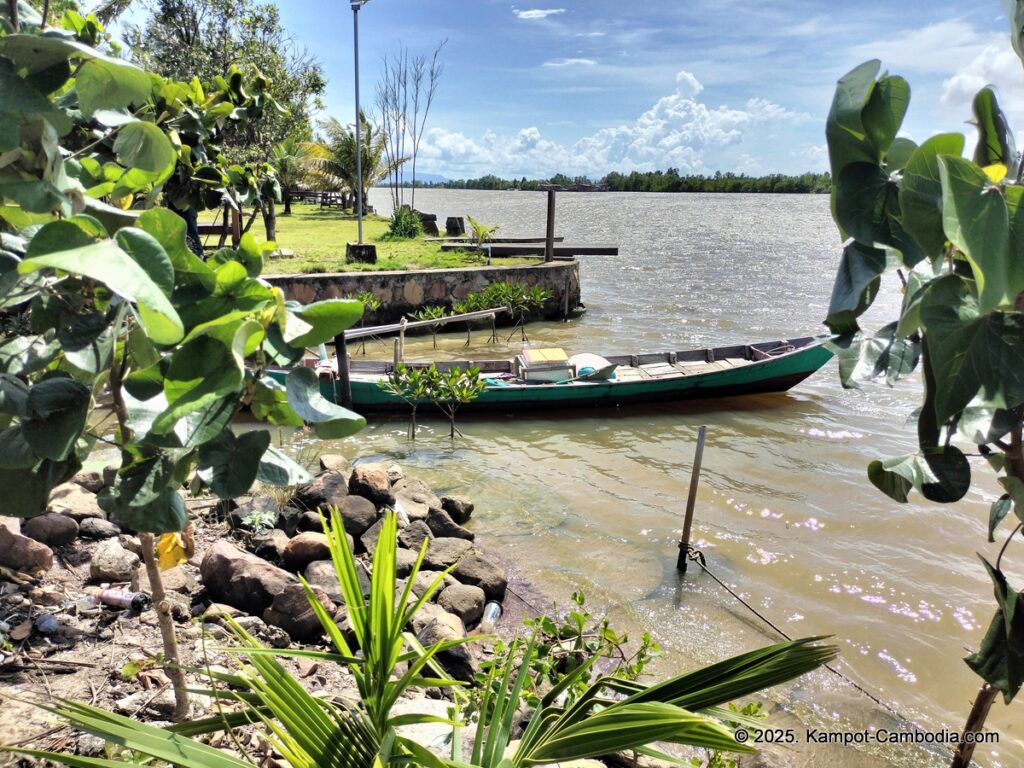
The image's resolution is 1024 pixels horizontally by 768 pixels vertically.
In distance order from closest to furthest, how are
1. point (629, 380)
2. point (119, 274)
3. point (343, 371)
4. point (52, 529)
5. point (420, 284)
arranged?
point (119, 274) → point (52, 529) → point (343, 371) → point (629, 380) → point (420, 284)

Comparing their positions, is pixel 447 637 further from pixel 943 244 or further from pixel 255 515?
pixel 943 244

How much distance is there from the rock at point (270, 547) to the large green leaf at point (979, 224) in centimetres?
483

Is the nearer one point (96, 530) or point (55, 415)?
point (55, 415)

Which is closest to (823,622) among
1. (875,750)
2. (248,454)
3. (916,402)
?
(875,750)

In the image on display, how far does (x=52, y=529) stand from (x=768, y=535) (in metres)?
6.48

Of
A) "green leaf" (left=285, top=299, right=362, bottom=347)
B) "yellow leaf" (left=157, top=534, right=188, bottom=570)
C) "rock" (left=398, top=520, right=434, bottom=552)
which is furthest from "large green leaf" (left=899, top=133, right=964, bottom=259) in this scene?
"rock" (left=398, top=520, right=434, bottom=552)

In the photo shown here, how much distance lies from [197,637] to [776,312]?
Result: 20.1 metres

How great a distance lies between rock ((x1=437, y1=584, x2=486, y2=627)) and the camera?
4887 millimetres

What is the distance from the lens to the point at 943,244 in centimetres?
90

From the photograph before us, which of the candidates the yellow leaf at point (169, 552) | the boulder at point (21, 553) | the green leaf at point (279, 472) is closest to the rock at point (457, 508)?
the boulder at point (21, 553)

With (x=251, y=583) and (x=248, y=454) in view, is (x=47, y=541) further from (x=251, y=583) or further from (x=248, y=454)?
(x=248, y=454)

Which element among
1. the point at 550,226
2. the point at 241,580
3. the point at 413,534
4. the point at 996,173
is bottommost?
the point at 413,534

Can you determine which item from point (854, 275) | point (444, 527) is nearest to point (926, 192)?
point (854, 275)

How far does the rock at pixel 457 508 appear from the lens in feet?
23.0
